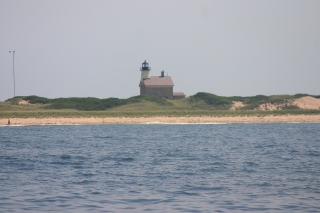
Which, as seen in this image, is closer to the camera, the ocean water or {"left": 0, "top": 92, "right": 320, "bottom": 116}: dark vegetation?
the ocean water

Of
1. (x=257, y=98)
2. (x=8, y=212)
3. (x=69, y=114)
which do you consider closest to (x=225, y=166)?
(x=8, y=212)

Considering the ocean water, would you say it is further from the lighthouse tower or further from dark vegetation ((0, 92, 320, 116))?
the lighthouse tower

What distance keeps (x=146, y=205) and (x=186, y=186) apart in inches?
144

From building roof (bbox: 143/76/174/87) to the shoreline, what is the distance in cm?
2274

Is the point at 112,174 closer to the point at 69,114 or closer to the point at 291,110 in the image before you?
the point at 69,114

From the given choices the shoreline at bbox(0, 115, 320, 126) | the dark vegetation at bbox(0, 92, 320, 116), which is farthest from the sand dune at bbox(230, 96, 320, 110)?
the shoreline at bbox(0, 115, 320, 126)

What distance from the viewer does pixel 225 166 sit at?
84.0 ft

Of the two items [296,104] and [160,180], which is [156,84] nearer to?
[296,104]

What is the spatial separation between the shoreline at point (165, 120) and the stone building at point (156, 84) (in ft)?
73.9

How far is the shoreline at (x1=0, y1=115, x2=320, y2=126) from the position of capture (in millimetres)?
72312

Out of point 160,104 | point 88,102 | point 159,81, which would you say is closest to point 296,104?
point 160,104

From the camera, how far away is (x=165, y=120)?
7556 centimetres

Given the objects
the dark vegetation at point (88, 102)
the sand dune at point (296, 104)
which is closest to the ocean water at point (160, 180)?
the dark vegetation at point (88, 102)

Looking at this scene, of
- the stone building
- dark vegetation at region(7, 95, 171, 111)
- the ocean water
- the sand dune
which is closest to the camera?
the ocean water
